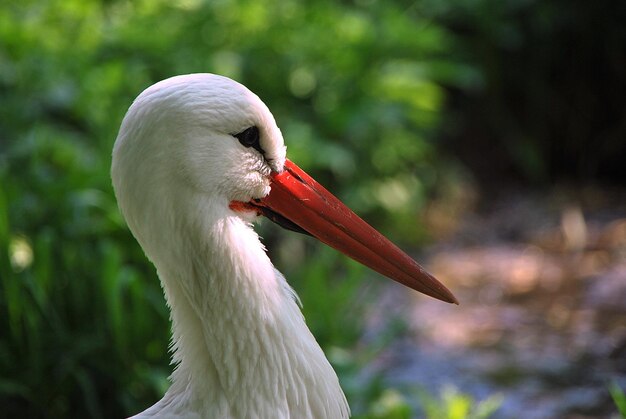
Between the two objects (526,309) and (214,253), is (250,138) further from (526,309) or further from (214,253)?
(526,309)

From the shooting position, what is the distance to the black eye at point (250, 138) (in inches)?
86.2

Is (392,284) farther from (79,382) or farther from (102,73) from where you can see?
(79,382)

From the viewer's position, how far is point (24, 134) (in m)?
4.30

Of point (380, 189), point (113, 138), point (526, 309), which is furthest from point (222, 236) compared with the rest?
point (380, 189)

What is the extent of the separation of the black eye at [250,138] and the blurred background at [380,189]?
138 cm

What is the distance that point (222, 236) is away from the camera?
2.15 metres

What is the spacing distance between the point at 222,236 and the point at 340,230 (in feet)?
1.21

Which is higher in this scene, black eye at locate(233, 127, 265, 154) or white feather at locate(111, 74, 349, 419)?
black eye at locate(233, 127, 265, 154)

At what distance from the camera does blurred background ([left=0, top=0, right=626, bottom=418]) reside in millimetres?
3500

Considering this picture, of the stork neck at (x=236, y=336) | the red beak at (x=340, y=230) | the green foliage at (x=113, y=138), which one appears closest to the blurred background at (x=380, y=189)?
the green foliage at (x=113, y=138)

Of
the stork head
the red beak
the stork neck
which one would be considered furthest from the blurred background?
the stork head

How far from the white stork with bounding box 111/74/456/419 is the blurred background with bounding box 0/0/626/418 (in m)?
1.07

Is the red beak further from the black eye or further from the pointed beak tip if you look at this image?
the black eye

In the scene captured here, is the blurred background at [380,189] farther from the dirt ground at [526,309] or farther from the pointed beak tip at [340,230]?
the pointed beak tip at [340,230]
